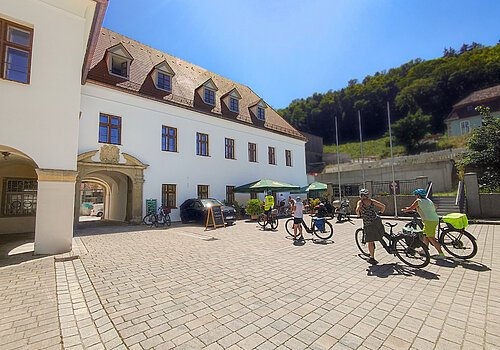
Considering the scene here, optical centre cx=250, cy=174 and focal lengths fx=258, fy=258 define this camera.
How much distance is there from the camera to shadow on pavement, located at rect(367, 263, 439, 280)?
5.29 metres

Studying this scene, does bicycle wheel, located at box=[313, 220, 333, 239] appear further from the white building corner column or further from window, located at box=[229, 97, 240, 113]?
window, located at box=[229, 97, 240, 113]

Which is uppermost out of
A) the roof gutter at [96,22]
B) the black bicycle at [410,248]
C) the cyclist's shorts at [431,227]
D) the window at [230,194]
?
the roof gutter at [96,22]

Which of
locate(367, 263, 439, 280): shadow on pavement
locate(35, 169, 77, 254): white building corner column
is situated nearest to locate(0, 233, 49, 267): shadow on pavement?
locate(35, 169, 77, 254): white building corner column

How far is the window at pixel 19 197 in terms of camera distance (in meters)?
13.3

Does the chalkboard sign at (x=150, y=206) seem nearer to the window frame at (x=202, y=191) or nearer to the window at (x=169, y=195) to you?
the window at (x=169, y=195)

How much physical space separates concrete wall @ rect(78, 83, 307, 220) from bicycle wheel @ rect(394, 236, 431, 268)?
13684mm

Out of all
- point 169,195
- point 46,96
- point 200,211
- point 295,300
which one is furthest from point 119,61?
point 295,300

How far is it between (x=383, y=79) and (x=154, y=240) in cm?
8996

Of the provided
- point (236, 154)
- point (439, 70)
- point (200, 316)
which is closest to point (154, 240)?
point (200, 316)

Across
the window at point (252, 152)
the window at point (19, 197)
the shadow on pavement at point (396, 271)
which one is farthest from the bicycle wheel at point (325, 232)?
the window at point (19, 197)

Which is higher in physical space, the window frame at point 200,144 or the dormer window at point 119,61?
the dormer window at point 119,61

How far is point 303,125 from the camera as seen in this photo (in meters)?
87.9

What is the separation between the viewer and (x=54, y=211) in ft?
24.8

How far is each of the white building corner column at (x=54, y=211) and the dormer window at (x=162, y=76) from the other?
12091 millimetres
